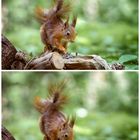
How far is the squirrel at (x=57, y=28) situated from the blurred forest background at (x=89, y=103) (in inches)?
37.7

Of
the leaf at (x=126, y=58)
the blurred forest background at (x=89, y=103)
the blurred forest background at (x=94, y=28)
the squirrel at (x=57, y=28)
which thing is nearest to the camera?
the squirrel at (x=57, y=28)

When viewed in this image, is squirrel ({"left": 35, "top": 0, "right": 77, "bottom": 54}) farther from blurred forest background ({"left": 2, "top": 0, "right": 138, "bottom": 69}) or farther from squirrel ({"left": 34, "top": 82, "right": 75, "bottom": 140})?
squirrel ({"left": 34, "top": 82, "right": 75, "bottom": 140})

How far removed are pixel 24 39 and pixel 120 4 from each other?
2.71 ft

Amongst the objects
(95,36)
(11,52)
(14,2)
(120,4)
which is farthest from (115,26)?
(11,52)

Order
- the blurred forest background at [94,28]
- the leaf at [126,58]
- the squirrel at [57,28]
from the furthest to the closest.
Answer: the blurred forest background at [94,28] → the leaf at [126,58] → the squirrel at [57,28]

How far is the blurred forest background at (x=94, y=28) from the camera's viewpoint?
2.29 meters

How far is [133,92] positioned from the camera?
360 centimetres

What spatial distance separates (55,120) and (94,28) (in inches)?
48.4

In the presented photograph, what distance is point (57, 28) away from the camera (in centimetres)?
206

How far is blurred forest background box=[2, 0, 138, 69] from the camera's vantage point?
229 cm

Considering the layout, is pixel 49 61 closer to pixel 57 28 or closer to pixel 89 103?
pixel 57 28

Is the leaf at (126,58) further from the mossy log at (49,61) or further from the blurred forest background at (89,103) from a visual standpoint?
the blurred forest background at (89,103)

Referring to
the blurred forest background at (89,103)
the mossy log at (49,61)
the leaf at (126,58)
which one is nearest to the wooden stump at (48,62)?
the mossy log at (49,61)

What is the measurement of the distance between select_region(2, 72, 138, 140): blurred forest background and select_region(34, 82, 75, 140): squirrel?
0.87 meters
